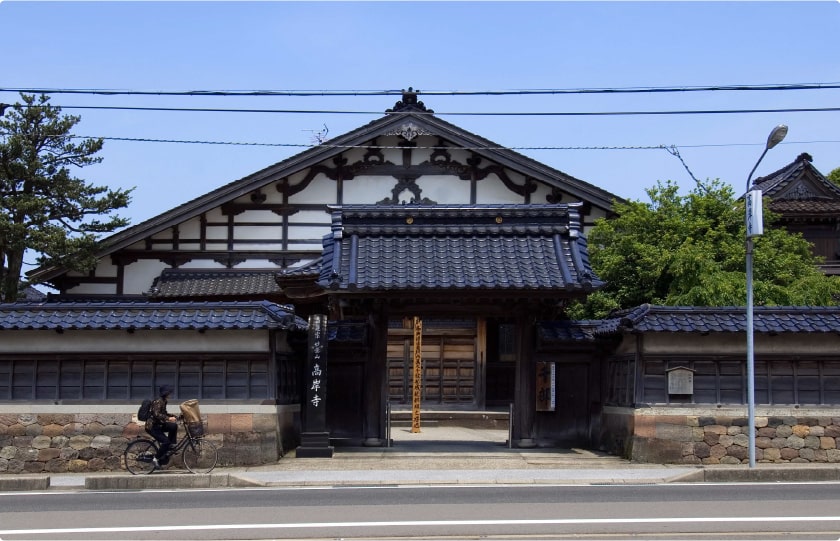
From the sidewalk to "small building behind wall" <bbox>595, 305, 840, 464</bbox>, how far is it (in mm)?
525

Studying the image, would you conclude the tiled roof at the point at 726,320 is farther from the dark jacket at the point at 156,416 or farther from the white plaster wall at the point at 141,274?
the white plaster wall at the point at 141,274

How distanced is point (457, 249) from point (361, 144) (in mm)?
8779

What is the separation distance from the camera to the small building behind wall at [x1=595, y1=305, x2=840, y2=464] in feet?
60.4

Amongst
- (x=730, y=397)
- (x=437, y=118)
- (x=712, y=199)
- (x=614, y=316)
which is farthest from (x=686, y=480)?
(x=437, y=118)

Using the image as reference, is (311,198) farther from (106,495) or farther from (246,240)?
(106,495)

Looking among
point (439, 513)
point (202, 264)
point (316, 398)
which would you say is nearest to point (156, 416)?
point (316, 398)

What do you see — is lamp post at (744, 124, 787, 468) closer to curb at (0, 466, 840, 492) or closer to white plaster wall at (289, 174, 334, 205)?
curb at (0, 466, 840, 492)

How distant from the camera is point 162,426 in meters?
17.2

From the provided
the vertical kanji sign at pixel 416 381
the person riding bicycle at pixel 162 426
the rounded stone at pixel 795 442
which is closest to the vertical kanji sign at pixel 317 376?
the person riding bicycle at pixel 162 426

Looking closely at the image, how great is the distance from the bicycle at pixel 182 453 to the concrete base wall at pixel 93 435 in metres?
0.45

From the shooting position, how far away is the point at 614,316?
823 inches

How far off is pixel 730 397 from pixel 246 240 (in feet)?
50.1

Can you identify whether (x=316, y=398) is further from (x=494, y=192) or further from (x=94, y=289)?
(x=94, y=289)

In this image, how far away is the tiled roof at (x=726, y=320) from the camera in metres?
18.2
